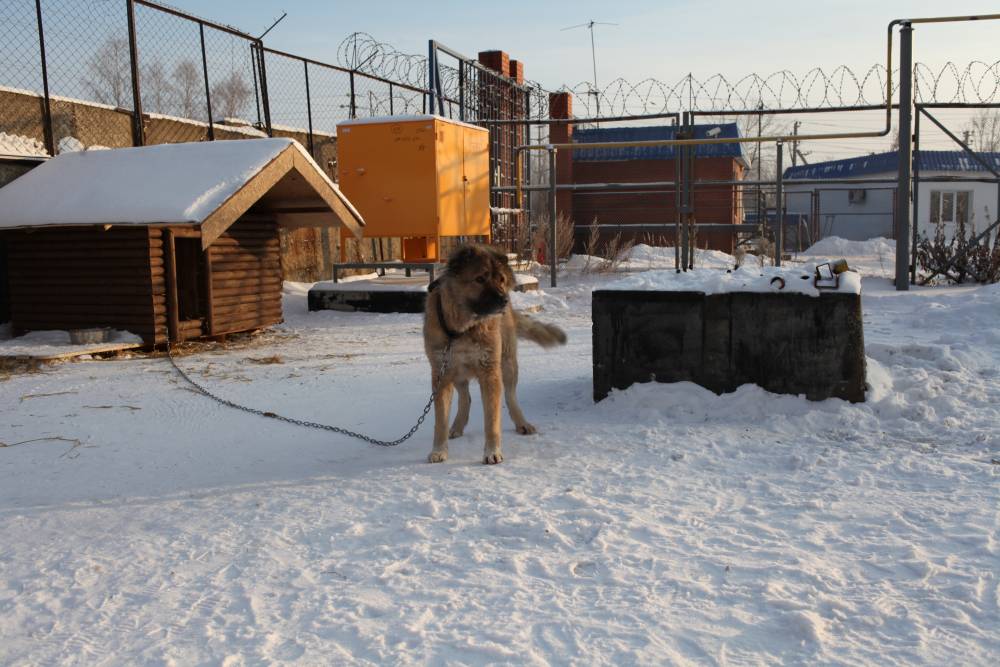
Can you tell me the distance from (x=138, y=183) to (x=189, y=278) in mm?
1127

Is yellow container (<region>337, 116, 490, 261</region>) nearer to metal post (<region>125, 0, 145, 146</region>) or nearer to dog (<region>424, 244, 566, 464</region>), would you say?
metal post (<region>125, 0, 145, 146</region>)

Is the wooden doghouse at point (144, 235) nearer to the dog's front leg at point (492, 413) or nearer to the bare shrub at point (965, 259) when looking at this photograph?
the dog's front leg at point (492, 413)

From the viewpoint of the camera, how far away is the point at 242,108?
17.3 metres

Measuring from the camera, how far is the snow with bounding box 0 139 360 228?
→ 812 centimetres

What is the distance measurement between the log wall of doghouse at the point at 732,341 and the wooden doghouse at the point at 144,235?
14.3ft

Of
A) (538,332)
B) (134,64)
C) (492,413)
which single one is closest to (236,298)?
(134,64)

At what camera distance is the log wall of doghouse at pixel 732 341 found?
530 cm

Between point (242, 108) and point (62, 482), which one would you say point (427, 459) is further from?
point (242, 108)

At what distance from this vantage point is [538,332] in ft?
18.3

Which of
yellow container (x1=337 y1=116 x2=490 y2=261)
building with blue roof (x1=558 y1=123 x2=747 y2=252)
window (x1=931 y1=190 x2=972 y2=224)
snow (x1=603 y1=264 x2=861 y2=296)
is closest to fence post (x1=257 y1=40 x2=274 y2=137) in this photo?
yellow container (x1=337 y1=116 x2=490 y2=261)

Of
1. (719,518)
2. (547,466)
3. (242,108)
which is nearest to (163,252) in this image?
(547,466)

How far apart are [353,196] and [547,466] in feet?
28.1

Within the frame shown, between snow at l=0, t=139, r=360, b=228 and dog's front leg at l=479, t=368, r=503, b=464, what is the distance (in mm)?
4451

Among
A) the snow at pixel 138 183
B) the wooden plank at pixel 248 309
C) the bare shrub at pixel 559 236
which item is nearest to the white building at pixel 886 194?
the bare shrub at pixel 559 236
